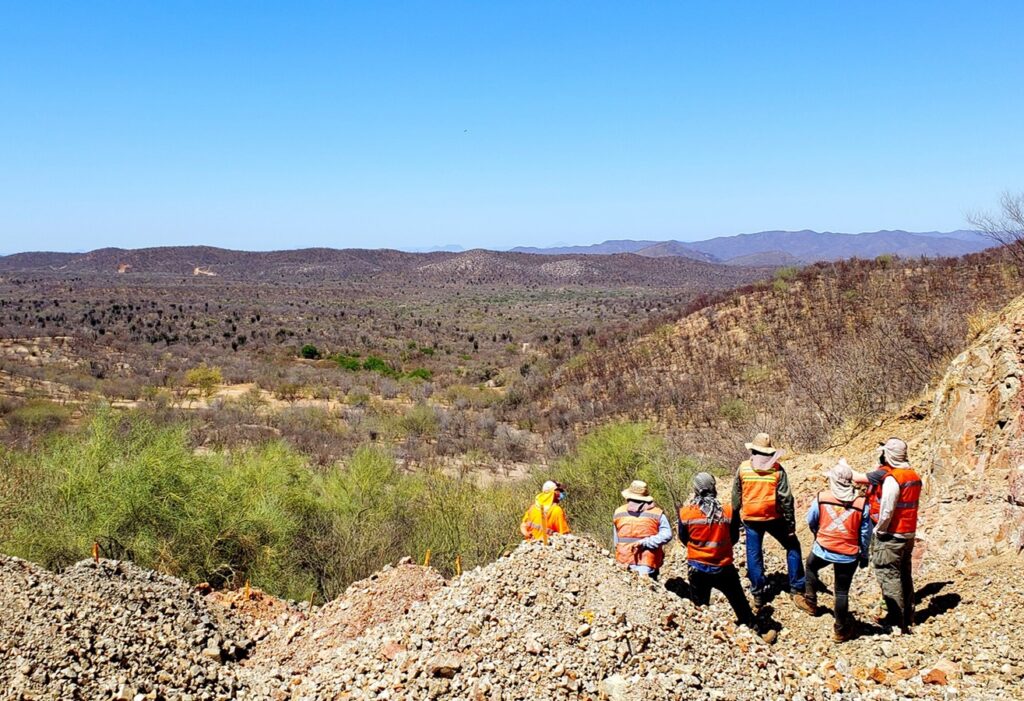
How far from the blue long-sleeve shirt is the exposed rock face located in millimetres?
1804

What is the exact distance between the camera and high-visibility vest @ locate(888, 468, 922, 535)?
5617 millimetres

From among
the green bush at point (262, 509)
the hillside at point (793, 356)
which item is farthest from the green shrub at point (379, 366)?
the green bush at point (262, 509)

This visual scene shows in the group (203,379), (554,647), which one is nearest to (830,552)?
(554,647)

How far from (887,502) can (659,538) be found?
1928 millimetres

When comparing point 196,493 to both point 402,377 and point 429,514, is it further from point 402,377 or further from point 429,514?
point 402,377

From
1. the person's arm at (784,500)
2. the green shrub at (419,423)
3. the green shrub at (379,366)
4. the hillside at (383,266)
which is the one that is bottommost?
the green shrub at (419,423)

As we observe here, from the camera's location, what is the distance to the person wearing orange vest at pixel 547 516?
7023 mm

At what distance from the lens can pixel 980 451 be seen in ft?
27.8

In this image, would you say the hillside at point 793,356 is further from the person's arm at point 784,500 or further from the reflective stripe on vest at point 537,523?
the reflective stripe on vest at point 537,523

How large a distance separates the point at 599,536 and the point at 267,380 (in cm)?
2862

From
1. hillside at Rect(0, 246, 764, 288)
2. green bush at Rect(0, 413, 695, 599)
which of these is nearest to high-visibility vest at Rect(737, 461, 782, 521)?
green bush at Rect(0, 413, 695, 599)

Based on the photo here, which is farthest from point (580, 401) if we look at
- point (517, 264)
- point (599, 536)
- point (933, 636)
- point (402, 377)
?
point (517, 264)

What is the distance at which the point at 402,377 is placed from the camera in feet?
133

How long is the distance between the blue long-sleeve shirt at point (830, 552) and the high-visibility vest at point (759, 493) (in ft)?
1.11
